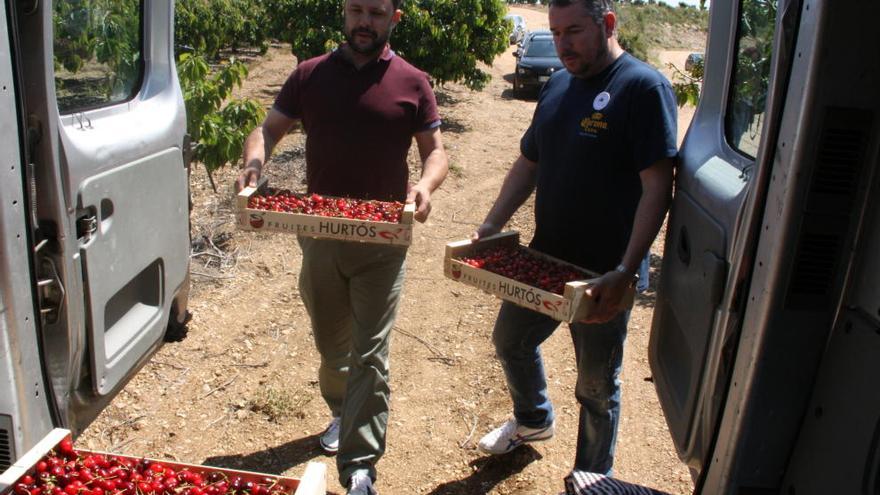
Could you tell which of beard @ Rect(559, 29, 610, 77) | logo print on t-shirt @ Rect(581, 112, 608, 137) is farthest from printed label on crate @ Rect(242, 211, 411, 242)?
beard @ Rect(559, 29, 610, 77)

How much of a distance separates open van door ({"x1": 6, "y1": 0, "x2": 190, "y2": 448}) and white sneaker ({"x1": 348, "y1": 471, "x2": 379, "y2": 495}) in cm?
100

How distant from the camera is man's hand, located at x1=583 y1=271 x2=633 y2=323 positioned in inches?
108

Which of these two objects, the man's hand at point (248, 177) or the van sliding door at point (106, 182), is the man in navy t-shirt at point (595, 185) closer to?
the man's hand at point (248, 177)

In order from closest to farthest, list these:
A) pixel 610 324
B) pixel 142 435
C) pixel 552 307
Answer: pixel 552 307
pixel 610 324
pixel 142 435

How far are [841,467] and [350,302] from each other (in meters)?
2.25

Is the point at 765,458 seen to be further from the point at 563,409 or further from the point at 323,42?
the point at 323,42

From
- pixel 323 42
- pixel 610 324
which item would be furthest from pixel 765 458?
pixel 323 42

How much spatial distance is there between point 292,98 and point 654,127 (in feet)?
5.25

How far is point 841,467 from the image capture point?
1.70 m

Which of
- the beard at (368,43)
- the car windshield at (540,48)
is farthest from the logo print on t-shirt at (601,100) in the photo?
the car windshield at (540,48)

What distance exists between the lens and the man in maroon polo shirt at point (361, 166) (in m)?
3.32

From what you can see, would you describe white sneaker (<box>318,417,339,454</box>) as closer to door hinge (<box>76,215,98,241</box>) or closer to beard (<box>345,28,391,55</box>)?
door hinge (<box>76,215,98,241</box>)

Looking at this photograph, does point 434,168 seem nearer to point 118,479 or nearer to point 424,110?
point 424,110

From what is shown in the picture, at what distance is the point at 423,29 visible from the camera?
552 inches
